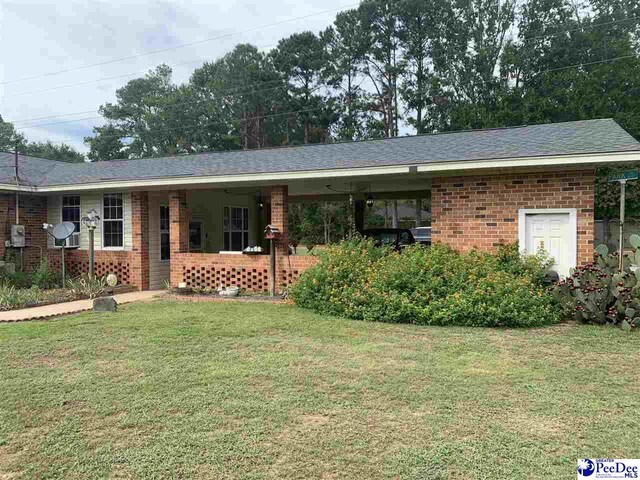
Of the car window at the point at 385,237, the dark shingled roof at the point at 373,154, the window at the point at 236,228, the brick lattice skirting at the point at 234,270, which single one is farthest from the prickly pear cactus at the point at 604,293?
the window at the point at 236,228

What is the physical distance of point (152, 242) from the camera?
1318cm

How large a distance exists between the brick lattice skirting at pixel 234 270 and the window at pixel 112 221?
229 centimetres

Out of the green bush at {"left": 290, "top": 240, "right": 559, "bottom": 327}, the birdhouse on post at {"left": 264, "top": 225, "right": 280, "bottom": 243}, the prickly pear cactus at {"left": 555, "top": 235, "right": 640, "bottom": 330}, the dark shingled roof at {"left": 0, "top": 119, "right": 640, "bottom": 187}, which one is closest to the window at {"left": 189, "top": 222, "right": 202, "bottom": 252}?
the dark shingled roof at {"left": 0, "top": 119, "right": 640, "bottom": 187}

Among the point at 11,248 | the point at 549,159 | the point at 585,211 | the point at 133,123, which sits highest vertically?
the point at 133,123

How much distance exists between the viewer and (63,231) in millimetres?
12547

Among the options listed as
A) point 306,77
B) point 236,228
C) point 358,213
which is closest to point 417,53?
point 306,77

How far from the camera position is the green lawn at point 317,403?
3209mm

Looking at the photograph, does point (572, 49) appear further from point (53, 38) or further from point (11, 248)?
point (11, 248)

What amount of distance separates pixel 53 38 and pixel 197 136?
2709 cm

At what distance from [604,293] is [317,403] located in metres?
5.61

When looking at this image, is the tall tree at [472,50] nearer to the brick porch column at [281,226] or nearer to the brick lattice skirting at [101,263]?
the brick porch column at [281,226]

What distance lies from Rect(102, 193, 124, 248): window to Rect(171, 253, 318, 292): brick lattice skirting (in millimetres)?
2289

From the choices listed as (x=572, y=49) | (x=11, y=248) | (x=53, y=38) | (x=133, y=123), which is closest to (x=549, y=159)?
(x=11, y=248)

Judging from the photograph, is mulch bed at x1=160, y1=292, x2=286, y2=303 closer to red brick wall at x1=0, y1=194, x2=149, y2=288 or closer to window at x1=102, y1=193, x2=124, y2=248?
red brick wall at x1=0, y1=194, x2=149, y2=288
